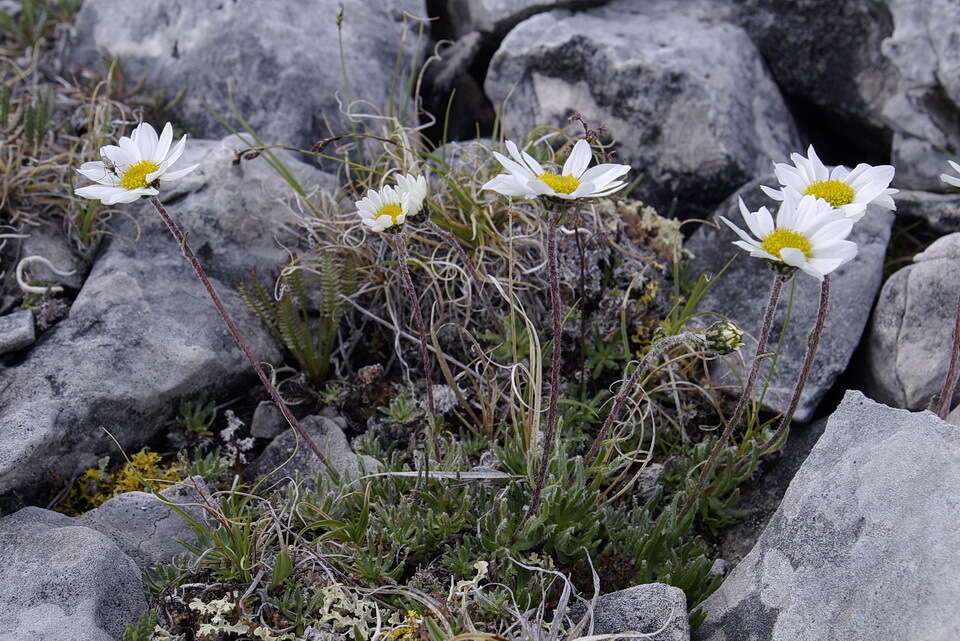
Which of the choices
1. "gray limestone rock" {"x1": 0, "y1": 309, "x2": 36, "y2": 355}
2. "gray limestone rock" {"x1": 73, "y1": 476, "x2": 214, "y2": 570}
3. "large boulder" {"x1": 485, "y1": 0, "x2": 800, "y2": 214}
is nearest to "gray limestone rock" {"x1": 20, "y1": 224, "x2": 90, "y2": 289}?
"gray limestone rock" {"x1": 0, "y1": 309, "x2": 36, "y2": 355}

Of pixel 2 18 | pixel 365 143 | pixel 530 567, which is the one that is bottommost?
pixel 530 567

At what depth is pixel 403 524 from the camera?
303cm

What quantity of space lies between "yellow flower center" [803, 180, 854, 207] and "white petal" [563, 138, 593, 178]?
0.77m

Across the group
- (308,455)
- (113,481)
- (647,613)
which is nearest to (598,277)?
(308,455)

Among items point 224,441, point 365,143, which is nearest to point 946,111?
point 365,143

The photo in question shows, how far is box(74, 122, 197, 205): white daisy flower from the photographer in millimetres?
2707

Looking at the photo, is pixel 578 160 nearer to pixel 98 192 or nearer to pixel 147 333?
pixel 98 192

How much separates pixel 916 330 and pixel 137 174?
3.09 m

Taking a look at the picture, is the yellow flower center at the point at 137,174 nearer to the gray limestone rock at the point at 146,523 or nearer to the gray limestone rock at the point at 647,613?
the gray limestone rock at the point at 146,523

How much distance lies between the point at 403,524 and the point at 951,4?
3.80 meters

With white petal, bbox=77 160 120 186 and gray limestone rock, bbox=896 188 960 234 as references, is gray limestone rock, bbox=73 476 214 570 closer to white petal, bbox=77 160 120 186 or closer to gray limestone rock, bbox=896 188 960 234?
white petal, bbox=77 160 120 186

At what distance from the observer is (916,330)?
3547mm

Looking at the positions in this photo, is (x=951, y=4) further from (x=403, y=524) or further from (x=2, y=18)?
(x=2, y=18)

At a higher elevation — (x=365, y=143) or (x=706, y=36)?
(x=706, y=36)
